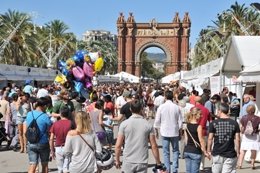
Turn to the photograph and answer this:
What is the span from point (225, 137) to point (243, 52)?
8.91m

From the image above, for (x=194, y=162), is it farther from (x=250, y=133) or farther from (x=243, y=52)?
(x=243, y=52)

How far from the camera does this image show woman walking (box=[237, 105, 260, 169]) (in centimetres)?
1127

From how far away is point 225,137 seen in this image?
26.4 ft

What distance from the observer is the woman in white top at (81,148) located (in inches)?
270

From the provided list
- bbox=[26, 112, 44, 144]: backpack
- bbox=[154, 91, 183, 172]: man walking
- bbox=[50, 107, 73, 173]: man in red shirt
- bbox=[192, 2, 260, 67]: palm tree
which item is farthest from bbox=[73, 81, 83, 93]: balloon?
bbox=[192, 2, 260, 67]: palm tree

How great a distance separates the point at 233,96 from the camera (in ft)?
61.2

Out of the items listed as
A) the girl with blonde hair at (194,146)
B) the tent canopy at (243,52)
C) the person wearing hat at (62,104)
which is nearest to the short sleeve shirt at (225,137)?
the girl with blonde hair at (194,146)

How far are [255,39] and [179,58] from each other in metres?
74.7

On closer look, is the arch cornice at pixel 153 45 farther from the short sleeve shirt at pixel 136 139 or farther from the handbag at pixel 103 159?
the short sleeve shirt at pixel 136 139

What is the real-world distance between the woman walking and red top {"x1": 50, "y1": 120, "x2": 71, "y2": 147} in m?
4.45

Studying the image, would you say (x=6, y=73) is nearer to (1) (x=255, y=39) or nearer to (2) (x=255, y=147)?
(1) (x=255, y=39)

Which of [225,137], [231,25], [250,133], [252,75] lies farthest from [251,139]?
[231,25]

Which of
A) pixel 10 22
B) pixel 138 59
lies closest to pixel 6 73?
pixel 10 22

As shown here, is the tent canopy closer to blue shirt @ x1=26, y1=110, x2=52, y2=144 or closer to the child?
the child
